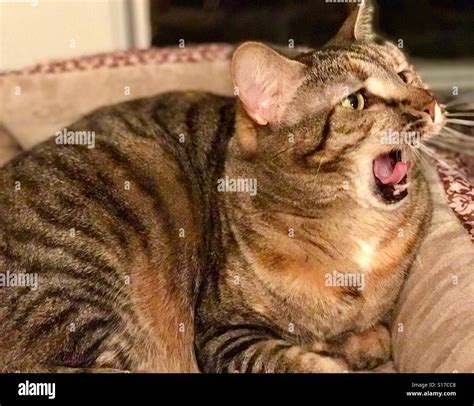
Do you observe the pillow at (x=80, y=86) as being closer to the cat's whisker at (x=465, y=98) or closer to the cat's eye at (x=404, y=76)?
the cat's whisker at (x=465, y=98)

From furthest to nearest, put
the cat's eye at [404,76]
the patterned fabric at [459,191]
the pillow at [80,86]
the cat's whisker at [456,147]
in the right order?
the pillow at [80,86], the cat's whisker at [456,147], the patterned fabric at [459,191], the cat's eye at [404,76]

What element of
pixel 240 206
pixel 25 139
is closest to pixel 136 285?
pixel 240 206

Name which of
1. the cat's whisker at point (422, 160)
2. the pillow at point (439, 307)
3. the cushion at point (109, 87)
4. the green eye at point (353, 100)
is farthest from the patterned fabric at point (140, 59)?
the green eye at point (353, 100)

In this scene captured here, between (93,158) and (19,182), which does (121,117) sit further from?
(19,182)

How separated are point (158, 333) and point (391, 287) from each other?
1.42 ft

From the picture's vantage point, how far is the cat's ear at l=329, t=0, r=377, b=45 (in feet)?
4.44

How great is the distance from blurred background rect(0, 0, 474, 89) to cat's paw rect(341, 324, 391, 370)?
67 centimetres

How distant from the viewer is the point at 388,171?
4.18 feet

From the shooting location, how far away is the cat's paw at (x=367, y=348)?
135 centimetres

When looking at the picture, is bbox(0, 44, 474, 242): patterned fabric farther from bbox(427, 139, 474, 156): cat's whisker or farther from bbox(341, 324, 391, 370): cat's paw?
bbox(341, 324, 391, 370): cat's paw

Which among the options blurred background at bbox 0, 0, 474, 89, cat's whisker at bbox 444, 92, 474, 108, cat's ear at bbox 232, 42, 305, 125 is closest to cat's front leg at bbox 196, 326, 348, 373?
cat's ear at bbox 232, 42, 305, 125

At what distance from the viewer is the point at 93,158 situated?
136 cm

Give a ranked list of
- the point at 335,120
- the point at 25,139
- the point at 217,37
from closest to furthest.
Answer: the point at 335,120
the point at 25,139
the point at 217,37

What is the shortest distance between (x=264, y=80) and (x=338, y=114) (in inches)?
5.3
